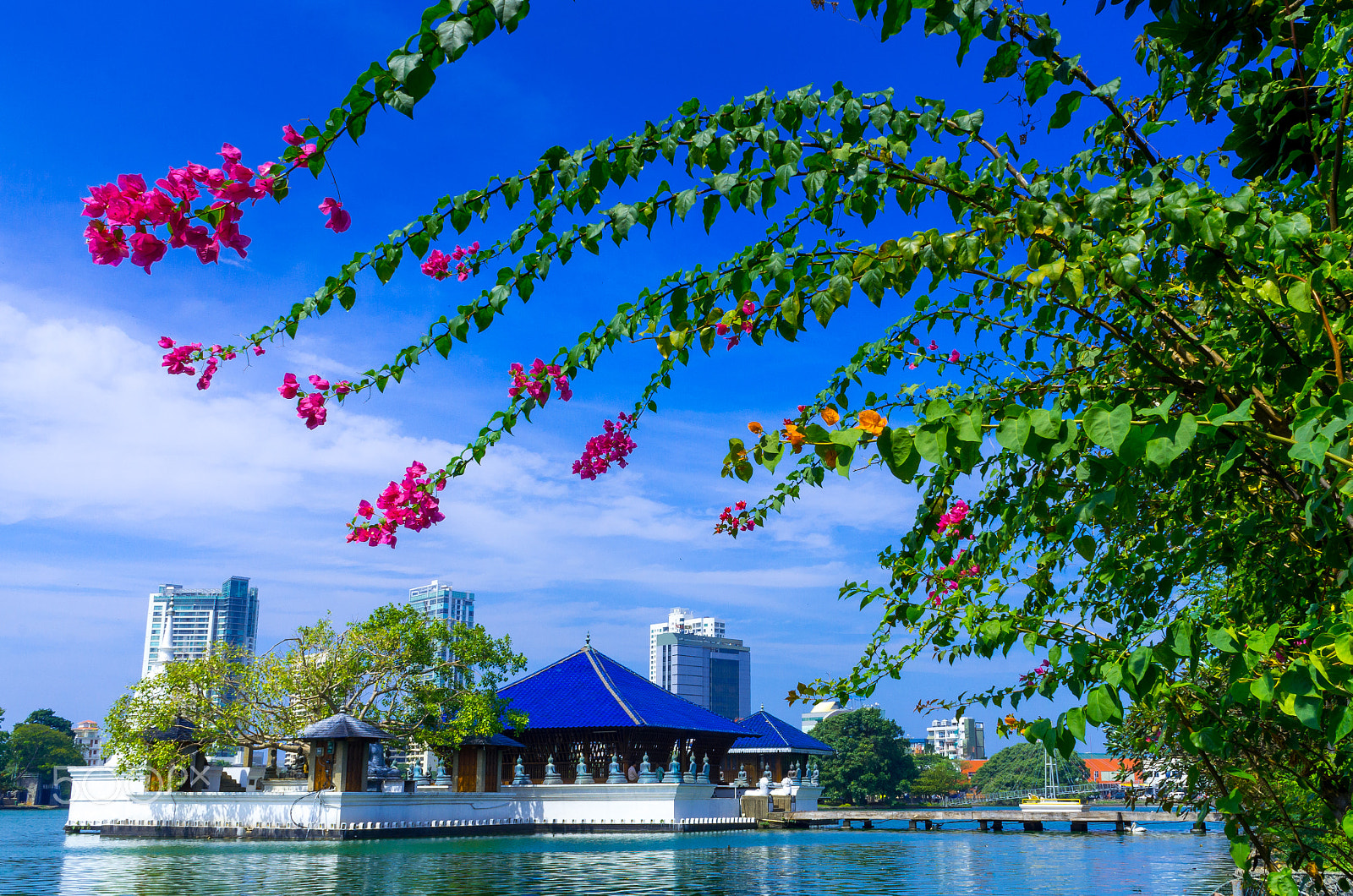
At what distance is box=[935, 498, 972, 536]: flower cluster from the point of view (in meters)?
3.71

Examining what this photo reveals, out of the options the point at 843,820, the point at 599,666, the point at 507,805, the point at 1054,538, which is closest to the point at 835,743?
the point at 843,820

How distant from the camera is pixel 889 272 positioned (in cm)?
232

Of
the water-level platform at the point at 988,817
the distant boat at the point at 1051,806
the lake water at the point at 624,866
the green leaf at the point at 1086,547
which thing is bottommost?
the water-level platform at the point at 988,817

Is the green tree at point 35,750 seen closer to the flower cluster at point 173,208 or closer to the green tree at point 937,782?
the green tree at point 937,782

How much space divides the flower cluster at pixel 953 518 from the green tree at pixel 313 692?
2401cm

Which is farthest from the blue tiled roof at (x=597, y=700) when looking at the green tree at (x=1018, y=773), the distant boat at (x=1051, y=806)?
the green tree at (x=1018, y=773)

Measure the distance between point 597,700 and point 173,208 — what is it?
31.7 m

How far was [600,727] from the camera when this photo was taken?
30719 mm

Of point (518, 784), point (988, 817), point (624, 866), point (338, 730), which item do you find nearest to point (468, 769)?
point (518, 784)

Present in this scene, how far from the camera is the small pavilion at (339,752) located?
2481cm

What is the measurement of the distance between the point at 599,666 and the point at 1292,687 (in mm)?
35183

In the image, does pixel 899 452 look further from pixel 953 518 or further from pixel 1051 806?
pixel 1051 806

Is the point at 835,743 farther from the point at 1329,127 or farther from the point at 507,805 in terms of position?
the point at 1329,127

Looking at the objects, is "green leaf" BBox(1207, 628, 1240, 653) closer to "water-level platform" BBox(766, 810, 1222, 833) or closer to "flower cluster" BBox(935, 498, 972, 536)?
"flower cluster" BBox(935, 498, 972, 536)
